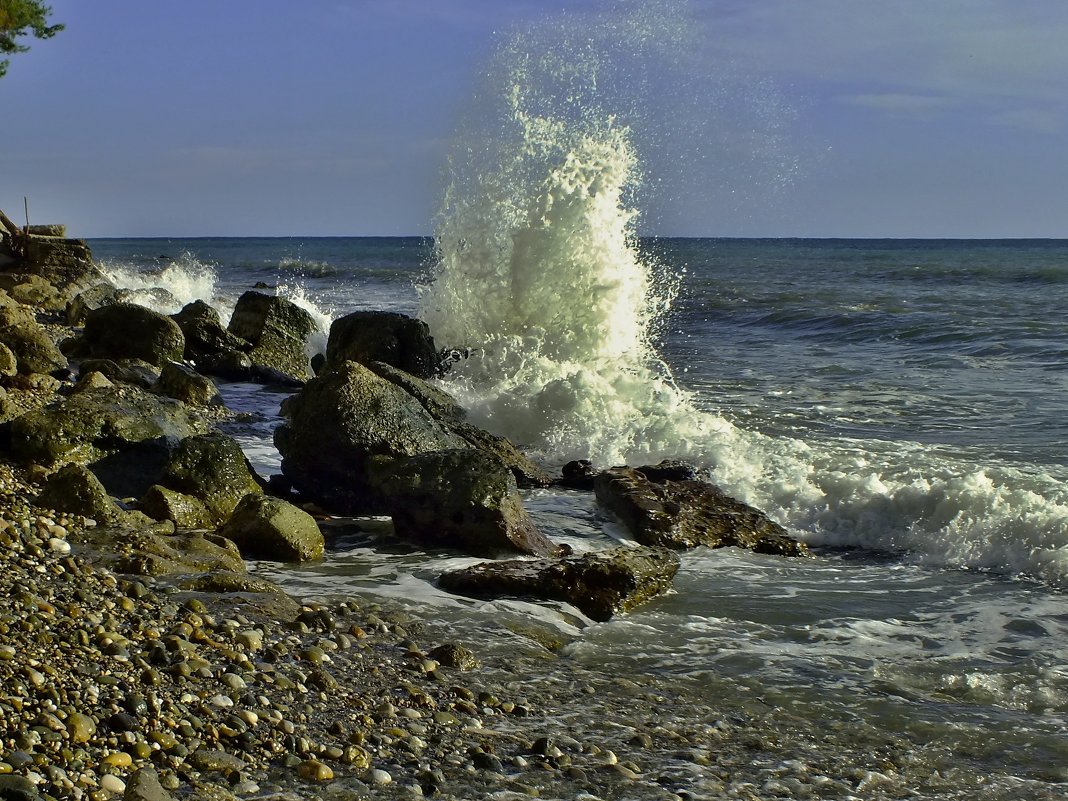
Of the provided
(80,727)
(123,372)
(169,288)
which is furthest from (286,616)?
(169,288)

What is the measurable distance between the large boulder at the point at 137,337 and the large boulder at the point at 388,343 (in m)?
1.83

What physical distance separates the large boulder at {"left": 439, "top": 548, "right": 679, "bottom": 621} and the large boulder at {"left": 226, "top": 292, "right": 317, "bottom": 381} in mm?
8510

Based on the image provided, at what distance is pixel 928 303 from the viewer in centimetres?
2814

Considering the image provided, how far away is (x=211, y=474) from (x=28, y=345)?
556 centimetres

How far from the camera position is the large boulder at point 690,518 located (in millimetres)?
7293

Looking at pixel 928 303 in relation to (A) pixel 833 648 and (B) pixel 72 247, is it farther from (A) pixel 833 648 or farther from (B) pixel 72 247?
(A) pixel 833 648


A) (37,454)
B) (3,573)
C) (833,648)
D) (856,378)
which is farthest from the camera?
(856,378)

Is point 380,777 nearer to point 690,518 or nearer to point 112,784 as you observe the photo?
point 112,784

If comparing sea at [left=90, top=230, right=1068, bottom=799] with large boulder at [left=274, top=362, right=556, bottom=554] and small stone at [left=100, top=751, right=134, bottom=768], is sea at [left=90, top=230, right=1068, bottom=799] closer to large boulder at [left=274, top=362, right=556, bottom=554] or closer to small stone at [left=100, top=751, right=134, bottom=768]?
large boulder at [left=274, top=362, right=556, bottom=554]

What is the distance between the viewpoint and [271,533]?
6.23 metres

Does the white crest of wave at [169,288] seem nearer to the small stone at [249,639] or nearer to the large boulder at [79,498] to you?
the large boulder at [79,498]

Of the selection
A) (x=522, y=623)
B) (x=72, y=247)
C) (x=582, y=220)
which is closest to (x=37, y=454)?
(x=522, y=623)

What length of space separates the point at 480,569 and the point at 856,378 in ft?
32.2

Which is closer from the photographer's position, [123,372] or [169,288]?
[123,372]
